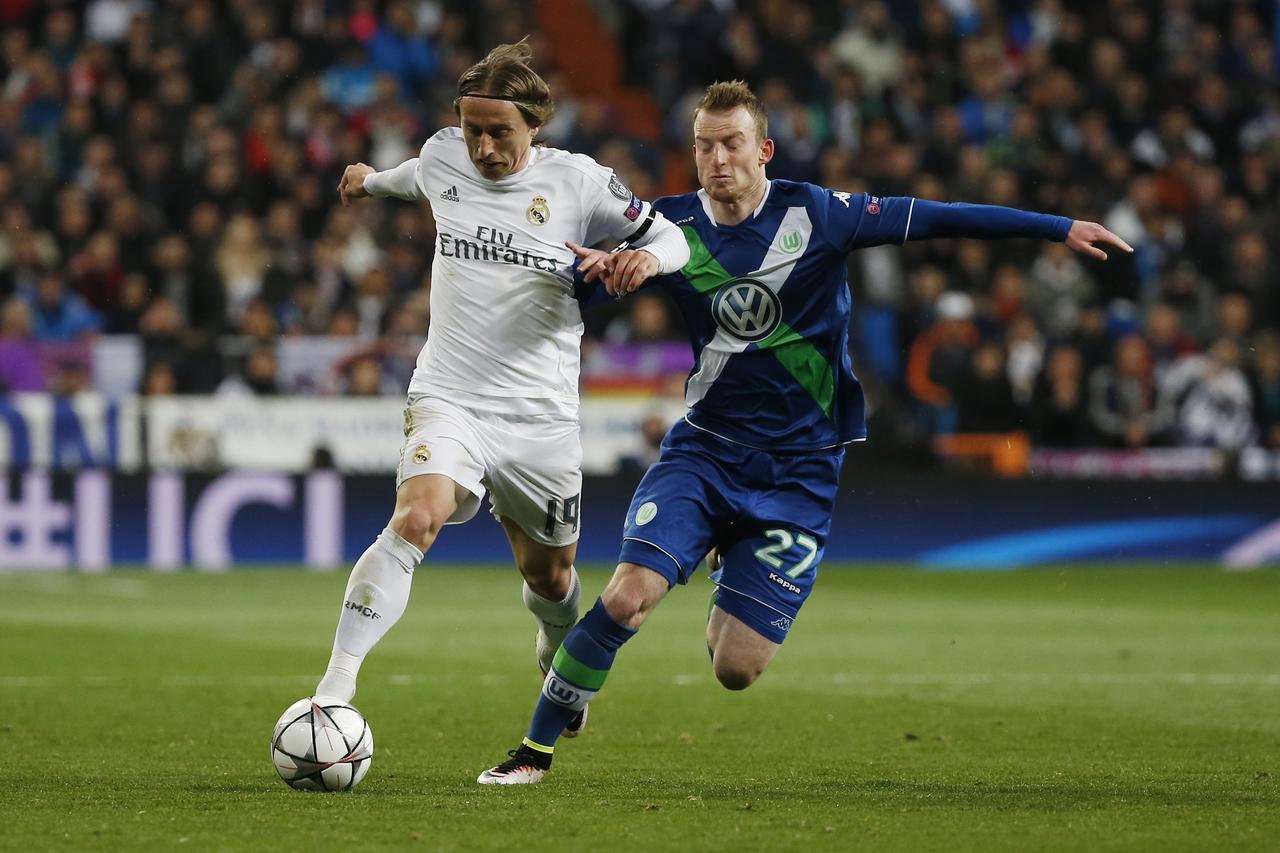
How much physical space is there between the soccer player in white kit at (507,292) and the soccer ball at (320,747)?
0.62m

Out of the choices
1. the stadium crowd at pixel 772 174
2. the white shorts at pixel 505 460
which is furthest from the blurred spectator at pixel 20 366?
the white shorts at pixel 505 460

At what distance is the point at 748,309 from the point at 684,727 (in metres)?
1.97

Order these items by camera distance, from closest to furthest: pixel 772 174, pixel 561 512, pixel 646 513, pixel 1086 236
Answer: pixel 1086 236
pixel 646 513
pixel 561 512
pixel 772 174

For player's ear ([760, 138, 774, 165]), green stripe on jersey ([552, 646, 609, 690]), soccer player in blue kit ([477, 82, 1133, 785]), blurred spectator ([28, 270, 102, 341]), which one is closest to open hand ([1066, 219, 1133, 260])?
soccer player in blue kit ([477, 82, 1133, 785])

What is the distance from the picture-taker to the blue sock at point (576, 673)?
247 inches

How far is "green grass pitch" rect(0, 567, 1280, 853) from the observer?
5.39m

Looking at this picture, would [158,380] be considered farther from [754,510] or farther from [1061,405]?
[754,510]

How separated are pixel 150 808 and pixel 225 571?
33.5 feet

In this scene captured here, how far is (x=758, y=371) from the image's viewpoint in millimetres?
6777

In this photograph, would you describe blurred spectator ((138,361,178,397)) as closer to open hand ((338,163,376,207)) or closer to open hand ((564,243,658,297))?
open hand ((338,163,376,207))

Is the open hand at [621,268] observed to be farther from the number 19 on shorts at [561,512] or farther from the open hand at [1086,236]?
the open hand at [1086,236]

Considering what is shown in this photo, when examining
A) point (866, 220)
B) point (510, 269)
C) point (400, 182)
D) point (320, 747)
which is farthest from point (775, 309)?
point (320, 747)

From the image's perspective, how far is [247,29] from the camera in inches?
759

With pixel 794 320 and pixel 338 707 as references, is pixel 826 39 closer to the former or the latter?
pixel 794 320
